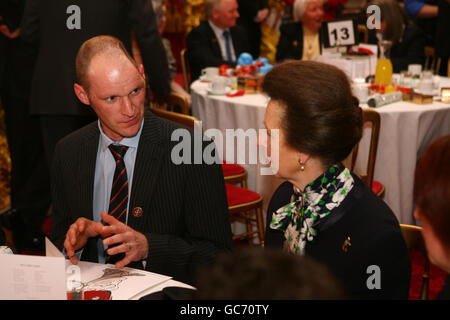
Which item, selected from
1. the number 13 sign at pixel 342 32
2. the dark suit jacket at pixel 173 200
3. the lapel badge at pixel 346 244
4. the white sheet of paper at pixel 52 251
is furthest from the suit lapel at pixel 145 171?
the number 13 sign at pixel 342 32

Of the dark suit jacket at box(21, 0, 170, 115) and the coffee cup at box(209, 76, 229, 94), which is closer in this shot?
the dark suit jacket at box(21, 0, 170, 115)

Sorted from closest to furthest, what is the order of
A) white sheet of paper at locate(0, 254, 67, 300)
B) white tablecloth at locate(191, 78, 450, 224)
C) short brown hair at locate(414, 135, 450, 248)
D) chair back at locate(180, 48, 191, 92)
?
short brown hair at locate(414, 135, 450, 248)
white sheet of paper at locate(0, 254, 67, 300)
white tablecloth at locate(191, 78, 450, 224)
chair back at locate(180, 48, 191, 92)

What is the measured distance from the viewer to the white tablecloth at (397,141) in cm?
339

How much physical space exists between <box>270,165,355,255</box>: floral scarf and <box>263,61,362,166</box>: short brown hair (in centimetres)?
6

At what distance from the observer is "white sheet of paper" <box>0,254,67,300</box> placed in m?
1.26

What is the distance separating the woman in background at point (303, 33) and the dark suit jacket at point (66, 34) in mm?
2135

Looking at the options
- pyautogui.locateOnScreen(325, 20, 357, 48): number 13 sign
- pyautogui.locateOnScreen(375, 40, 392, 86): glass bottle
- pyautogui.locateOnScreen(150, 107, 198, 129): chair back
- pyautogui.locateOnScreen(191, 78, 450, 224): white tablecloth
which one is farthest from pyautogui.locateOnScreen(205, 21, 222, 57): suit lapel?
pyautogui.locateOnScreen(150, 107, 198, 129): chair back

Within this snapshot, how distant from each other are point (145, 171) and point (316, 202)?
0.60 metres

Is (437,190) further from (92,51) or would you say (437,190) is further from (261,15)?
(261,15)

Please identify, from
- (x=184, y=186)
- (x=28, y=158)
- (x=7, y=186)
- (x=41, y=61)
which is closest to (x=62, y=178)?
(x=184, y=186)

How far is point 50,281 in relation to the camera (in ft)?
4.16

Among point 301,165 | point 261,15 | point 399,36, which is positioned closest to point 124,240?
point 301,165

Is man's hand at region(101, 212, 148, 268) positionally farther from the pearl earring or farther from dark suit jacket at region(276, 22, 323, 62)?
dark suit jacket at region(276, 22, 323, 62)
